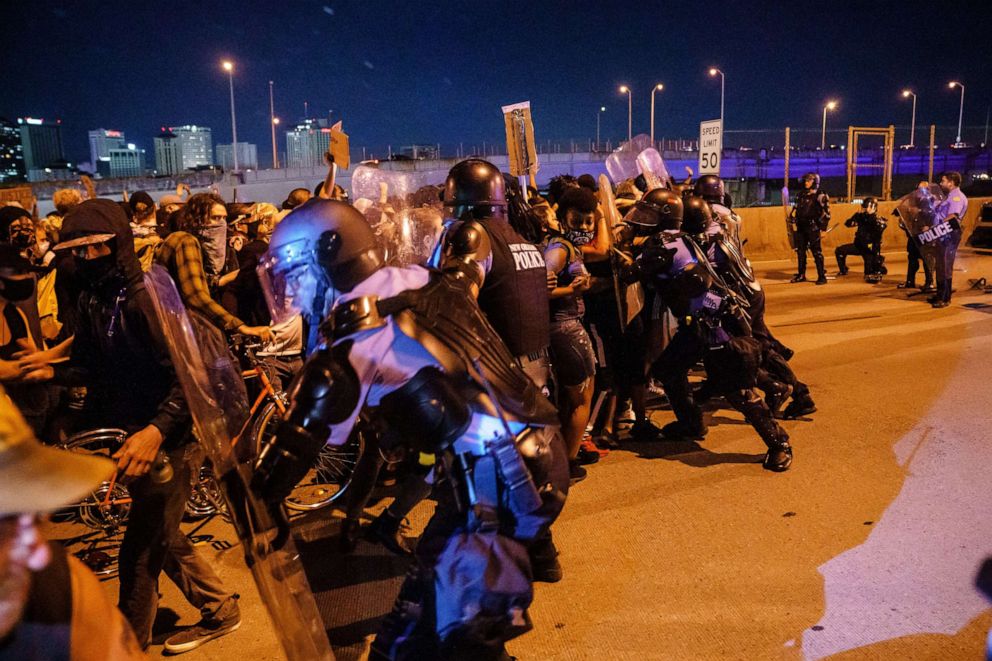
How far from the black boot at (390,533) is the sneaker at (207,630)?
97 centimetres

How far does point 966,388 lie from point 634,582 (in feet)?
16.9

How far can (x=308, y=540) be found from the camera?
15.8 ft

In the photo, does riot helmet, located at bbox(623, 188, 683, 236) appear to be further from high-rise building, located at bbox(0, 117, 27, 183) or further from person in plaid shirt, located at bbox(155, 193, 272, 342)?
high-rise building, located at bbox(0, 117, 27, 183)

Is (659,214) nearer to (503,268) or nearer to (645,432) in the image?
(645,432)

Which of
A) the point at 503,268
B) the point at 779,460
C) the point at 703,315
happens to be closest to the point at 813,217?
the point at 703,315

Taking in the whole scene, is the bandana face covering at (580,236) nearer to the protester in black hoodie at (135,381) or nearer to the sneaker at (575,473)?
the sneaker at (575,473)

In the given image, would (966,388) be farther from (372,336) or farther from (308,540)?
(372,336)

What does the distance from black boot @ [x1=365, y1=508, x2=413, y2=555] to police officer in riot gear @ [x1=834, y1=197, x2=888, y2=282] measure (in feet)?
41.4

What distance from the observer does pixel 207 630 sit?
3.76 m

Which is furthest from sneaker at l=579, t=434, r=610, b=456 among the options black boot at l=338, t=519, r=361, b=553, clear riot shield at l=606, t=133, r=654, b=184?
clear riot shield at l=606, t=133, r=654, b=184

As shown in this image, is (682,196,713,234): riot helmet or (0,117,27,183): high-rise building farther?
(0,117,27,183): high-rise building

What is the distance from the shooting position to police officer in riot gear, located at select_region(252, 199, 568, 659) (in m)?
2.20

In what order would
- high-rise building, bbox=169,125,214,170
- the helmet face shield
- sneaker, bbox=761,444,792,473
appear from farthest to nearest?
high-rise building, bbox=169,125,214,170 → sneaker, bbox=761,444,792,473 → the helmet face shield

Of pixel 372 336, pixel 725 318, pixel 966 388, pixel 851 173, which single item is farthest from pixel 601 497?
pixel 851 173
